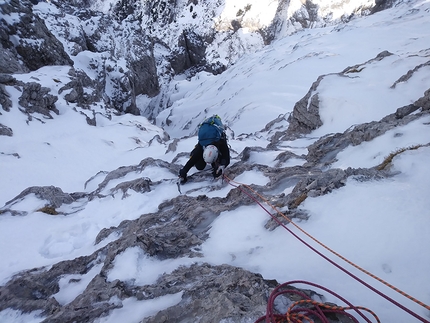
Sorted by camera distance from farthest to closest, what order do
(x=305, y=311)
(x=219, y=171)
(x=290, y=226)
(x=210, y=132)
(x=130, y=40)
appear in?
(x=130, y=40) → (x=210, y=132) → (x=219, y=171) → (x=290, y=226) → (x=305, y=311)

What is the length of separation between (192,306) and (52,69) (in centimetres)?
2452

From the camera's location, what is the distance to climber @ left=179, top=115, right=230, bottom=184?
19.5 feet

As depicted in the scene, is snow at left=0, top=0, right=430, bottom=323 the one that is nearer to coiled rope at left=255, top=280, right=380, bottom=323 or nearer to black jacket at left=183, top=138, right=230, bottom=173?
coiled rope at left=255, top=280, right=380, bottom=323

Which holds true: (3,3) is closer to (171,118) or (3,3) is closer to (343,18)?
(171,118)

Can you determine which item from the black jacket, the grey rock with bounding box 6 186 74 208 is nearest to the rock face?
the grey rock with bounding box 6 186 74 208

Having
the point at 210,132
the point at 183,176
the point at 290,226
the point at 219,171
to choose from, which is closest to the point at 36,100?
Result: the point at 183,176

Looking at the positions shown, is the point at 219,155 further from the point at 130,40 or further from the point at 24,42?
the point at 130,40

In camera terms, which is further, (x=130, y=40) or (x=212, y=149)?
(x=130, y=40)

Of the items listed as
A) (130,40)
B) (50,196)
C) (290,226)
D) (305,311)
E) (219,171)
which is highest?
(130,40)

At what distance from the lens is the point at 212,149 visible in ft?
19.4

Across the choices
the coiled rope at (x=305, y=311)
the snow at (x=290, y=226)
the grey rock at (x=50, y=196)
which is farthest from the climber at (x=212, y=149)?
the coiled rope at (x=305, y=311)

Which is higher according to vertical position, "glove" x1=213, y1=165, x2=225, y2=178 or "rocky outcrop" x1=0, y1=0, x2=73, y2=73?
"rocky outcrop" x1=0, y1=0, x2=73, y2=73

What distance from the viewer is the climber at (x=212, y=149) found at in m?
5.93

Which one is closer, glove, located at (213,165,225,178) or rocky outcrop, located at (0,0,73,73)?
glove, located at (213,165,225,178)
